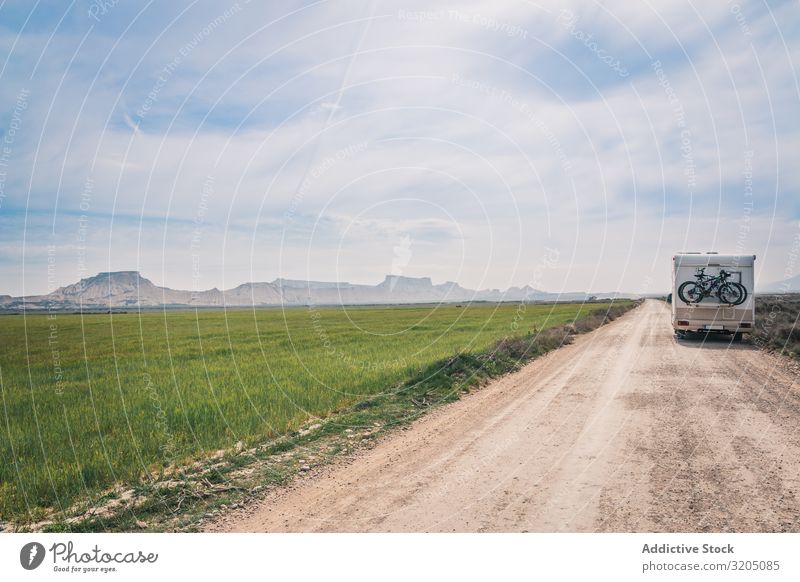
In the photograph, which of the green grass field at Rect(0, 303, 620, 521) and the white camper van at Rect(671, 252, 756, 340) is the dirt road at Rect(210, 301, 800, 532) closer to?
the green grass field at Rect(0, 303, 620, 521)

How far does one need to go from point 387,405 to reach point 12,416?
860cm

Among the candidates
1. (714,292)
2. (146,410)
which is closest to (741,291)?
(714,292)

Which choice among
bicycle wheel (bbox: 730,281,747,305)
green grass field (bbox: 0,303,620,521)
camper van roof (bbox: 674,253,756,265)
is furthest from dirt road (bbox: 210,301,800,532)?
camper van roof (bbox: 674,253,756,265)

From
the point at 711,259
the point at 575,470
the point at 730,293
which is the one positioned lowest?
the point at 575,470

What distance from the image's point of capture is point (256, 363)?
1980cm

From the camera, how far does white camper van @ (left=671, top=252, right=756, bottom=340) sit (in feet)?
74.8

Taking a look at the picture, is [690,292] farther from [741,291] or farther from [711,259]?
[741,291]

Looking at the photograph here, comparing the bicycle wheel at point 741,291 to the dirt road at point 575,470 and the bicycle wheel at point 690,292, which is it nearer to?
Result: the bicycle wheel at point 690,292

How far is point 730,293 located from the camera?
23.0 metres

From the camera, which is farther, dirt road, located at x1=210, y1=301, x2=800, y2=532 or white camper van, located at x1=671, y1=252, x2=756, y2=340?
white camper van, located at x1=671, y1=252, x2=756, y2=340

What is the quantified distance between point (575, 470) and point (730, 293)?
20647mm
